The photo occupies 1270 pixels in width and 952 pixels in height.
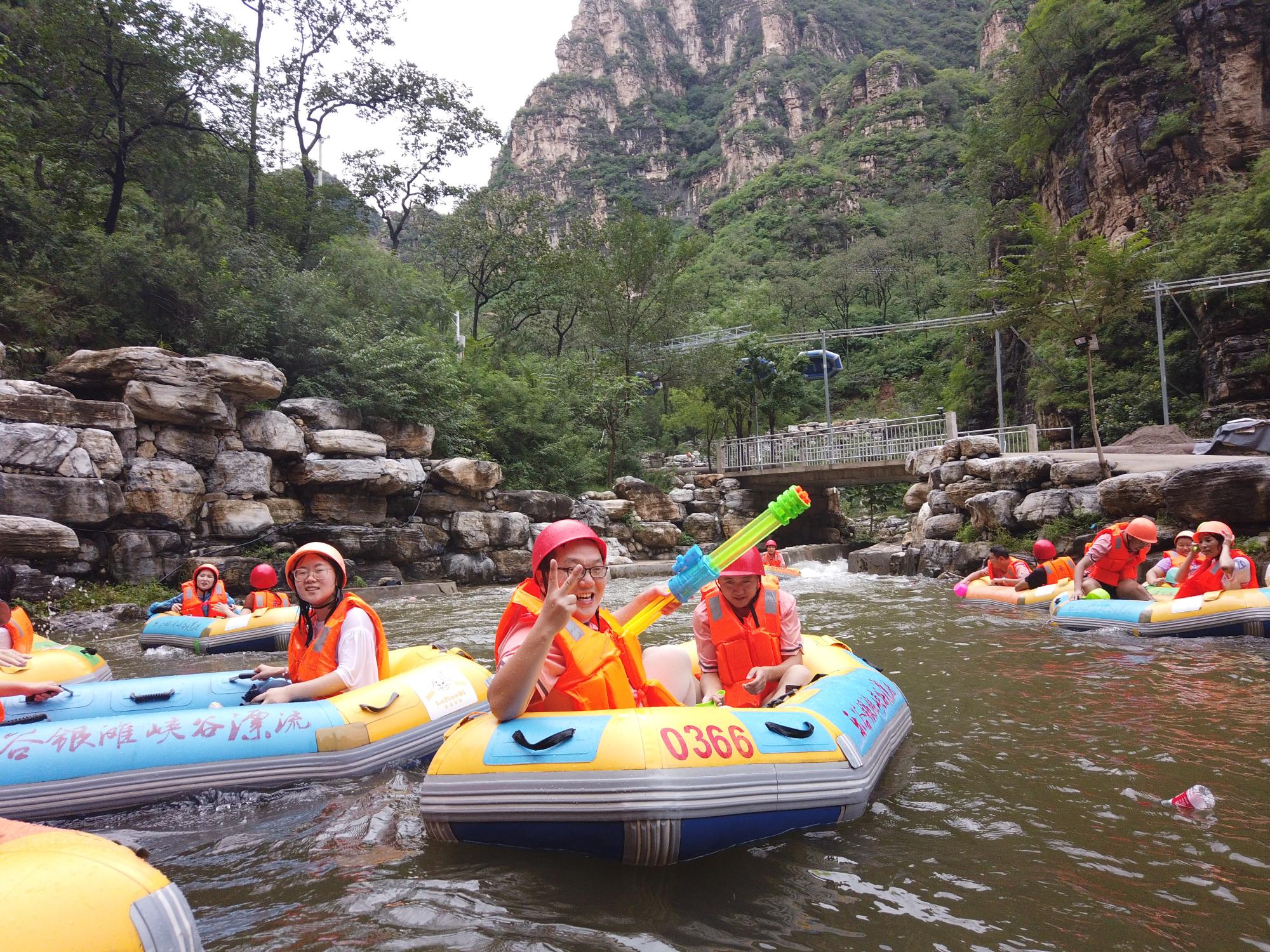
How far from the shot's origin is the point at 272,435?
13.8 metres

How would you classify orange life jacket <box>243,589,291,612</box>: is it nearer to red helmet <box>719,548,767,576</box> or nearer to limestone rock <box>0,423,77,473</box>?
limestone rock <box>0,423,77,473</box>

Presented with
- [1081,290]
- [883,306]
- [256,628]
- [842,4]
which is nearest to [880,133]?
[883,306]

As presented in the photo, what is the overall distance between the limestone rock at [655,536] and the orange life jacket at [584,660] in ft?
55.3

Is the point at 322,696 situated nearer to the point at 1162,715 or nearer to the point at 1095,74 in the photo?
the point at 1162,715

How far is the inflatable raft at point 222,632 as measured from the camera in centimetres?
857

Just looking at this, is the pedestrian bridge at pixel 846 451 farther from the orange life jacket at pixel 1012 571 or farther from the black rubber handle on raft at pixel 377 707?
the black rubber handle on raft at pixel 377 707

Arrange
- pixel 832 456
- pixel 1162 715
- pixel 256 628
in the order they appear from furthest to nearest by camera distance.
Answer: pixel 832 456
pixel 256 628
pixel 1162 715

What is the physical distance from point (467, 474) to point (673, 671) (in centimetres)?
1268

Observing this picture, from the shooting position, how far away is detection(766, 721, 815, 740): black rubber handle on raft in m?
3.15

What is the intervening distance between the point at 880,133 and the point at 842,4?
3978 centimetres

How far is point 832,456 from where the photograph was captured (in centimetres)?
2247

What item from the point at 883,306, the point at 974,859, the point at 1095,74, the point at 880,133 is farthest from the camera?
the point at 880,133

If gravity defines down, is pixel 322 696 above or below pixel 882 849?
above

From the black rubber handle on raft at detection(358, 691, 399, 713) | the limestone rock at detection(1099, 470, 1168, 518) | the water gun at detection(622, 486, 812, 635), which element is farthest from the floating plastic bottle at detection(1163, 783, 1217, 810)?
the limestone rock at detection(1099, 470, 1168, 518)
